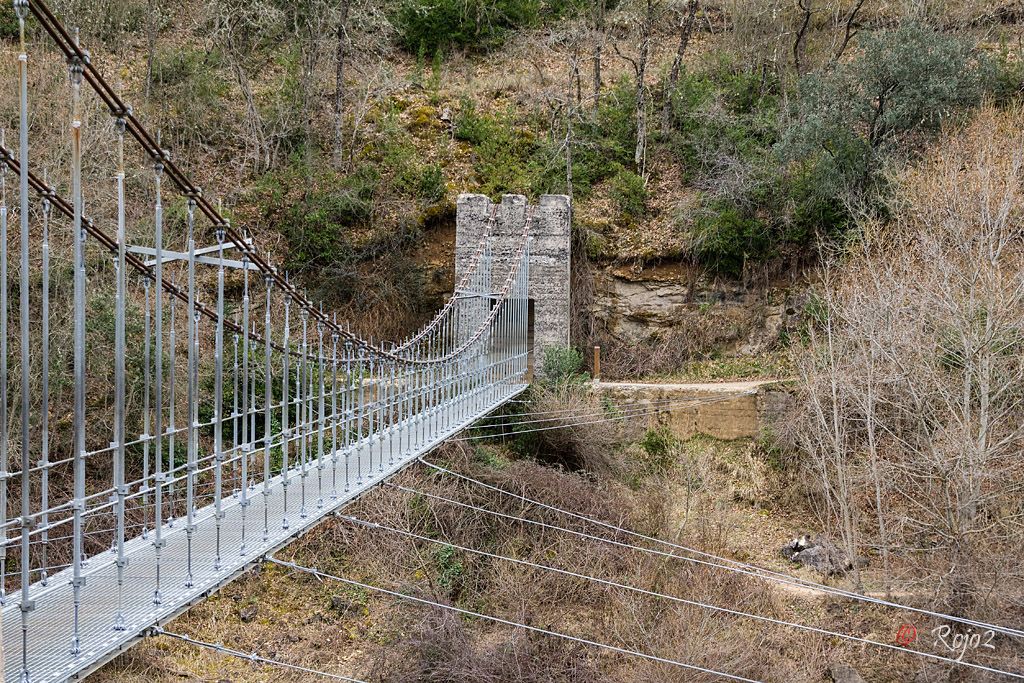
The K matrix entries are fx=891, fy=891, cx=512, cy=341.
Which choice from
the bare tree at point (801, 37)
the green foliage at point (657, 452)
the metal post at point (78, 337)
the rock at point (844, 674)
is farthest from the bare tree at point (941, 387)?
the metal post at point (78, 337)

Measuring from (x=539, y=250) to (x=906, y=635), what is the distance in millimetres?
7283

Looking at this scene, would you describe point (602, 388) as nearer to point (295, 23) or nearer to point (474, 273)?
point (474, 273)

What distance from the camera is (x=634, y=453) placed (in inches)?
488

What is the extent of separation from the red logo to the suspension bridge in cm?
480

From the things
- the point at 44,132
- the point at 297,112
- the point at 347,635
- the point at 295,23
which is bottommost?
the point at 347,635

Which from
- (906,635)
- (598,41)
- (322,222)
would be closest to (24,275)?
(906,635)

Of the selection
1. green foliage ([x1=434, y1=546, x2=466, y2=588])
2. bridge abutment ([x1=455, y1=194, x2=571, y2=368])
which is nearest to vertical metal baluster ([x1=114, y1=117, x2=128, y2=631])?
green foliage ([x1=434, y1=546, x2=466, y2=588])

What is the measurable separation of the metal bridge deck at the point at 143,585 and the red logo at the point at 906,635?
19.2ft

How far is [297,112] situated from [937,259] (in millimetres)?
12118

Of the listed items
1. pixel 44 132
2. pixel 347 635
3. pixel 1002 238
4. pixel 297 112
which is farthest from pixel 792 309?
pixel 44 132

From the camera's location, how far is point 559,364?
42.1 ft

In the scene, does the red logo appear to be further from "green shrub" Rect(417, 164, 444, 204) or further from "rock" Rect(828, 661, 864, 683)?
"green shrub" Rect(417, 164, 444, 204)

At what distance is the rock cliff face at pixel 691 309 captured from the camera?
1459 cm

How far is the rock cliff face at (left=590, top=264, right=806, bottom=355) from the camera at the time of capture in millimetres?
14594
